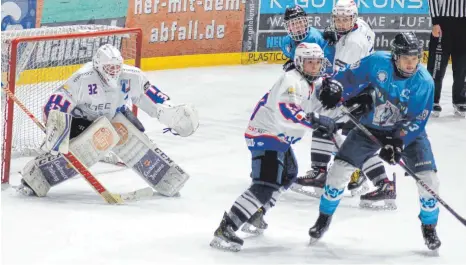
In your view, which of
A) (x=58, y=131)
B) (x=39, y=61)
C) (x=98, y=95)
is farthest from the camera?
(x=39, y=61)

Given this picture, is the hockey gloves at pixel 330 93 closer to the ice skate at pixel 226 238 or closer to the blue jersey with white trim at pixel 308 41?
the ice skate at pixel 226 238

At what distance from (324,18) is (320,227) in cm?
522

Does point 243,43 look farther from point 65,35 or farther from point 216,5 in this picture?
point 65,35

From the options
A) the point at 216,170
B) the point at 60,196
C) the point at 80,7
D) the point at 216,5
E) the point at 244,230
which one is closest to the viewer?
the point at 244,230

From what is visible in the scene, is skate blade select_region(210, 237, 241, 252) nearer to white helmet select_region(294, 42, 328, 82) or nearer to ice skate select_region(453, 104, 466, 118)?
white helmet select_region(294, 42, 328, 82)

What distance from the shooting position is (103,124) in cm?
599

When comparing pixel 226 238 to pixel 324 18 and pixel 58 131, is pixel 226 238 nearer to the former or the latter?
pixel 58 131

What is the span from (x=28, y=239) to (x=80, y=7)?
4026 millimetres

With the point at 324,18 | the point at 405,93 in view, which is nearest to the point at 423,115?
the point at 405,93

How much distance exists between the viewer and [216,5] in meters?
9.96

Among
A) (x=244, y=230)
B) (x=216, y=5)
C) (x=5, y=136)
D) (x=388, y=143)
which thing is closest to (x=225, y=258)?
(x=244, y=230)

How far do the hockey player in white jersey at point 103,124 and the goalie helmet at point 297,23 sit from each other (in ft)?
2.92

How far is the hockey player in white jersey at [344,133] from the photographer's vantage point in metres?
6.23

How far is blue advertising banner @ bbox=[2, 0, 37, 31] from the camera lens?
335 inches
